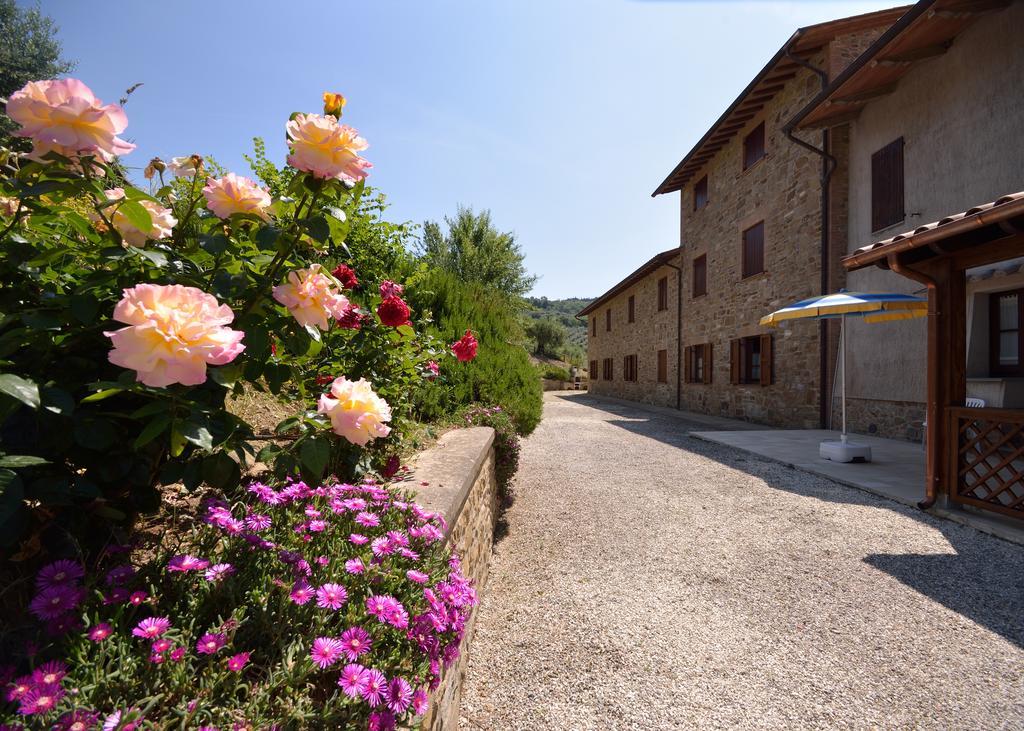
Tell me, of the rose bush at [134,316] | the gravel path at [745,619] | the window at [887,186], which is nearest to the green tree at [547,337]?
the window at [887,186]

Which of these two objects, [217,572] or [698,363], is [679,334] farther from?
[217,572]

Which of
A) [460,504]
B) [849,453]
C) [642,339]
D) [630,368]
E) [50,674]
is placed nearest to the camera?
[50,674]

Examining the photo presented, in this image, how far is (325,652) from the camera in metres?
0.94

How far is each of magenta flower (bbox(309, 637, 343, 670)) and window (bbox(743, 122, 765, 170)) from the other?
13.1m

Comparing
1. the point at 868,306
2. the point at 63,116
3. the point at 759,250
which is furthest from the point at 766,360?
the point at 63,116

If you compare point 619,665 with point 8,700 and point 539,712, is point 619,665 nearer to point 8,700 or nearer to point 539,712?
point 539,712

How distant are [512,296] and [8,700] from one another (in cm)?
2174

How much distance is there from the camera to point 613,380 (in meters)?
22.0

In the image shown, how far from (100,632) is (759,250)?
1264cm

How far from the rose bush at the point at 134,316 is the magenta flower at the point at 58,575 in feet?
0.32

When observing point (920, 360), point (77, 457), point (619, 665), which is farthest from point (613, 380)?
point (77, 457)

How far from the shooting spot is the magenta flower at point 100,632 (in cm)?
84

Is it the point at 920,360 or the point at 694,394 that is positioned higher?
the point at 920,360

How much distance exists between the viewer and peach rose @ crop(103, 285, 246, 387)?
0.82 metres
